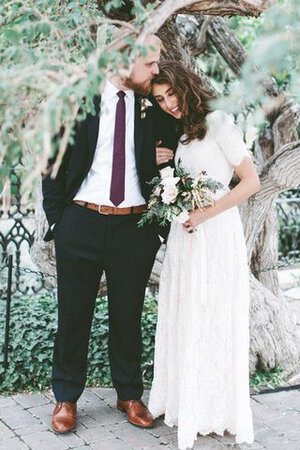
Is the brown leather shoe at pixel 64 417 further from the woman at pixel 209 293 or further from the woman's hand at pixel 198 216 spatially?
the woman's hand at pixel 198 216

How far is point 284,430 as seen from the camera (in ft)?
15.0

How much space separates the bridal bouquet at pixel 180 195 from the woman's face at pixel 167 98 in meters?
0.33

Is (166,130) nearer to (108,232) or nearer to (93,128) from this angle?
(93,128)

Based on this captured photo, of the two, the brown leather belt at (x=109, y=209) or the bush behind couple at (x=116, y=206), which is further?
the brown leather belt at (x=109, y=209)

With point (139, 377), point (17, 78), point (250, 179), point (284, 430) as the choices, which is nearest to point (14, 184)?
point (17, 78)

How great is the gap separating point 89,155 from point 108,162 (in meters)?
0.11

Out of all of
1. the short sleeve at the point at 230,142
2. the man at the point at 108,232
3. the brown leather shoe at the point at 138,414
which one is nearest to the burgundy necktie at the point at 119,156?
the man at the point at 108,232

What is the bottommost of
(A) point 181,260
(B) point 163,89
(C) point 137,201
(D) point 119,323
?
(D) point 119,323

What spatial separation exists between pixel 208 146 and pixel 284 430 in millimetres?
1809

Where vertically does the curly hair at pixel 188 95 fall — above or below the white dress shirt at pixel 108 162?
above

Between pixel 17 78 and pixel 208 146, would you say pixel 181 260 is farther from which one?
pixel 17 78

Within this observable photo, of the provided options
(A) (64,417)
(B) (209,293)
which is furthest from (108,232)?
(A) (64,417)

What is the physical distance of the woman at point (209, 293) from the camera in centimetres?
414

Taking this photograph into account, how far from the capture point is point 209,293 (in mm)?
4277
